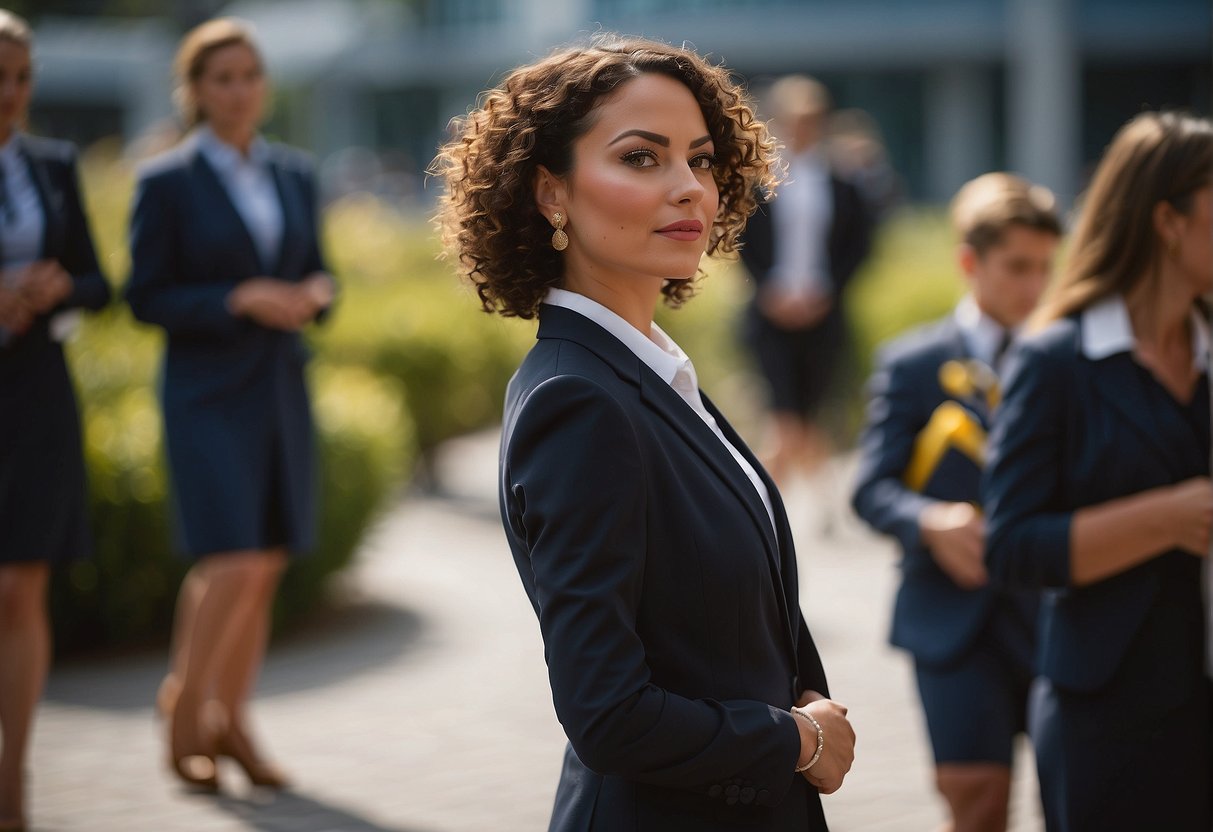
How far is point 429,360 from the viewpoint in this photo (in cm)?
1093

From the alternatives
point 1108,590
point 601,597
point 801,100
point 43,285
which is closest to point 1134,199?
point 1108,590

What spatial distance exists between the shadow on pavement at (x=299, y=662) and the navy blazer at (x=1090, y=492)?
159 inches

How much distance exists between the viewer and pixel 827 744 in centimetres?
233

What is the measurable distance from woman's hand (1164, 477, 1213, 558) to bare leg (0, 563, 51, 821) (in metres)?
3.34

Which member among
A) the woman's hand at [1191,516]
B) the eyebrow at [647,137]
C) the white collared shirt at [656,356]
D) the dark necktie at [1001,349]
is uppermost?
the eyebrow at [647,137]

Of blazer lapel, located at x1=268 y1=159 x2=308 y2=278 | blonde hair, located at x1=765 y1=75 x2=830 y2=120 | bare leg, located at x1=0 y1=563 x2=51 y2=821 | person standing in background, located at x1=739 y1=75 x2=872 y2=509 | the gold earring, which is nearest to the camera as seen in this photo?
the gold earring

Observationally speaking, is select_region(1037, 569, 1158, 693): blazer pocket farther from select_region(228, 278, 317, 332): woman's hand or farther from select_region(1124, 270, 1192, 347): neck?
select_region(228, 278, 317, 332): woman's hand

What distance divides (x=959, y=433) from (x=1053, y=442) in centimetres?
88

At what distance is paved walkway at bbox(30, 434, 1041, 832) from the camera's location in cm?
495

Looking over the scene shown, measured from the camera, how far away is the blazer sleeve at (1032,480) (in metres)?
3.07

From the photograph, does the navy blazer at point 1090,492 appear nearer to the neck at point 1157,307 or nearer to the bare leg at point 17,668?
the neck at point 1157,307

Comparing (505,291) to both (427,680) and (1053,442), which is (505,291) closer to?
(1053,442)

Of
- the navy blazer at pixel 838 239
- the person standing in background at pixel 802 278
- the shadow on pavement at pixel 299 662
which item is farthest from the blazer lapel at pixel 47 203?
the navy blazer at pixel 838 239

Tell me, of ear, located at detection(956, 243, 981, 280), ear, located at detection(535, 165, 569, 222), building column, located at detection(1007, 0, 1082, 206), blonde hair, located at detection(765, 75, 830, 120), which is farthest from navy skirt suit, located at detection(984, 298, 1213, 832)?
building column, located at detection(1007, 0, 1082, 206)
